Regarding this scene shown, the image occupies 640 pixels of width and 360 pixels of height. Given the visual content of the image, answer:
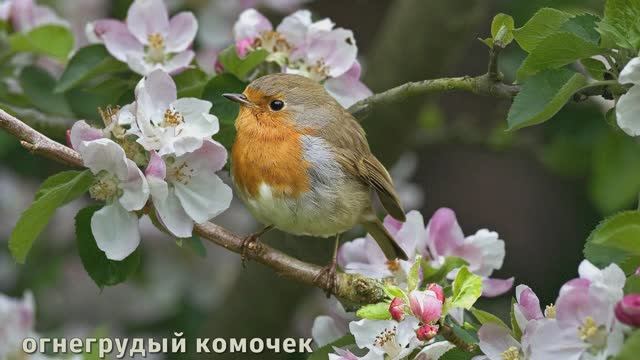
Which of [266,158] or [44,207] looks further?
[266,158]

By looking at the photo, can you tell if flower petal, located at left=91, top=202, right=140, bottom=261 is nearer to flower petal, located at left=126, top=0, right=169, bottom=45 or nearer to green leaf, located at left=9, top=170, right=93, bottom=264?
green leaf, located at left=9, top=170, right=93, bottom=264

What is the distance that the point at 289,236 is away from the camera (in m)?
3.19

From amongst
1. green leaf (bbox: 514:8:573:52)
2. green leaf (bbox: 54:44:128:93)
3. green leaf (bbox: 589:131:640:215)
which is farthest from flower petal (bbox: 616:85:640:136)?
green leaf (bbox: 589:131:640:215)

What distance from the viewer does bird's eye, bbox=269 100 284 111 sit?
2.37 m

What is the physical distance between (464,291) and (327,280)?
33 centimetres

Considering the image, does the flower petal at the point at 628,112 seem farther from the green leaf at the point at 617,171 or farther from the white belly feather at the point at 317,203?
the green leaf at the point at 617,171

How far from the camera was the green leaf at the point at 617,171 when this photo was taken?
323 centimetres

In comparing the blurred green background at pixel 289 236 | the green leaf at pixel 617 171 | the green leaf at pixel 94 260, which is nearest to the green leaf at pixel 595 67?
the green leaf at pixel 94 260

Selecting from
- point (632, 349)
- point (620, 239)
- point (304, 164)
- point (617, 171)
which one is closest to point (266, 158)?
point (304, 164)

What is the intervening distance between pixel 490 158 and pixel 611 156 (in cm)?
264

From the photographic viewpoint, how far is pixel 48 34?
2709mm

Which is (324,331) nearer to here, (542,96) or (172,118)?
(172,118)

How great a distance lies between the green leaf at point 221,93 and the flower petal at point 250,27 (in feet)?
0.38

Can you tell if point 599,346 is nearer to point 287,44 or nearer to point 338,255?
point 338,255
